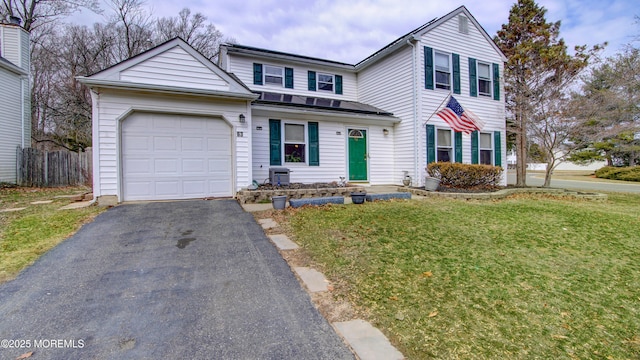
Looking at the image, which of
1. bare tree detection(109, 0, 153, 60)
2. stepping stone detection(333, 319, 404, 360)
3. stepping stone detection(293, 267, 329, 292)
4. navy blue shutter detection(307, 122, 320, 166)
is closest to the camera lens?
stepping stone detection(333, 319, 404, 360)

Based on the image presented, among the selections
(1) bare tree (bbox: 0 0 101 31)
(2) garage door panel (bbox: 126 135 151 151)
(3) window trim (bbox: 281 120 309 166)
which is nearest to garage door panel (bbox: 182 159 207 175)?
(2) garage door panel (bbox: 126 135 151 151)

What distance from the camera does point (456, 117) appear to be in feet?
36.0

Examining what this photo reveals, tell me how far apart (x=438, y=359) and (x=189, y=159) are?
7436 mm

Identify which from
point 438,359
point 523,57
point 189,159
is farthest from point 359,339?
point 523,57

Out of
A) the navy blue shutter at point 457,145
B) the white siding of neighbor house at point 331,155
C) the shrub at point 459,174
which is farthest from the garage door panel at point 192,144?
the navy blue shutter at point 457,145

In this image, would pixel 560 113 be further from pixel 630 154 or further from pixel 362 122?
pixel 630 154

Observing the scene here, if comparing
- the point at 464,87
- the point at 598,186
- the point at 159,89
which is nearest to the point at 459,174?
the point at 464,87

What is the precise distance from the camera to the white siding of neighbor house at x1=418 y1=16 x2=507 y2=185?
36.6 ft

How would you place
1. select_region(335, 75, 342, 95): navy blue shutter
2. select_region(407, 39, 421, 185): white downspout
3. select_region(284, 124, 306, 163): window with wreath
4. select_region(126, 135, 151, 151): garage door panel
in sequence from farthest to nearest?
select_region(335, 75, 342, 95): navy blue shutter < select_region(407, 39, 421, 185): white downspout < select_region(284, 124, 306, 163): window with wreath < select_region(126, 135, 151, 151): garage door panel

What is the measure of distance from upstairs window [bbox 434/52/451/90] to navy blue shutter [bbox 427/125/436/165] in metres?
1.76

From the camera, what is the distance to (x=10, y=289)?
305 cm

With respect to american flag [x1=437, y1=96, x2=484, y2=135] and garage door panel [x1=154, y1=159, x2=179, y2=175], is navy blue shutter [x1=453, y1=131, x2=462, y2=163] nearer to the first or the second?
american flag [x1=437, y1=96, x2=484, y2=135]

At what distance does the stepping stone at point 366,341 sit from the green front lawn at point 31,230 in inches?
152

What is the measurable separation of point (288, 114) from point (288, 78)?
358 cm
